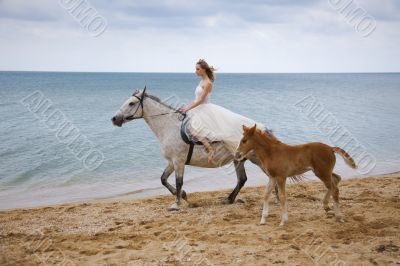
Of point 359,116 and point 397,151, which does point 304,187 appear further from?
point 359,116

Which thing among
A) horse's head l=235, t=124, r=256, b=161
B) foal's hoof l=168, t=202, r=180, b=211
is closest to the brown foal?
horse's head l=235, t=124, r=256, b=161

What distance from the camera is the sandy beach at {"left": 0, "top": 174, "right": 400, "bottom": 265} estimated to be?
5582 millimetres

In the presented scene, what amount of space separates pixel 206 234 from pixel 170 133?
2.46 metres

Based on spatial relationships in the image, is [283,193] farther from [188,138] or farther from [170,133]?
[170,133]

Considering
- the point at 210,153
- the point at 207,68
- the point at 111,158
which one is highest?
the point at 207,68

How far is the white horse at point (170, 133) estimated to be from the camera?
826 centimetres

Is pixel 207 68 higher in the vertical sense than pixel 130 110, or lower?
higher

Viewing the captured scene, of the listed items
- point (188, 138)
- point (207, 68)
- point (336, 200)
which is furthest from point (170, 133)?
point (336, 200)

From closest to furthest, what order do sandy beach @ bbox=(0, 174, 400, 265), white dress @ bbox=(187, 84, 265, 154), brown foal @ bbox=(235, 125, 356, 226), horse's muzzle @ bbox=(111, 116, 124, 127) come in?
sandy beach @ bbox=(0, 174, 400, 265) < brown foal @ bbox=(235, 125, 356, 226) < white dress @ bbox=(187, 84, 265, 154) < horse's muzzle @ bbox=(111, 116, 124, 127)

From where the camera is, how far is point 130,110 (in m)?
8.30

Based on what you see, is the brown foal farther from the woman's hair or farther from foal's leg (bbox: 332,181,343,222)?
the woman's hair

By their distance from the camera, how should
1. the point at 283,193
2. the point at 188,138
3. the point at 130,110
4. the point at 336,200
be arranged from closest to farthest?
the point at 283,193 < the point at 336,200 < the point at 188,138 < the point at 130,110

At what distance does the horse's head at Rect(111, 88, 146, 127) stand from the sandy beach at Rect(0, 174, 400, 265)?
1.85m

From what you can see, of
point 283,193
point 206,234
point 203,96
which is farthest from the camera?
point 203,96
